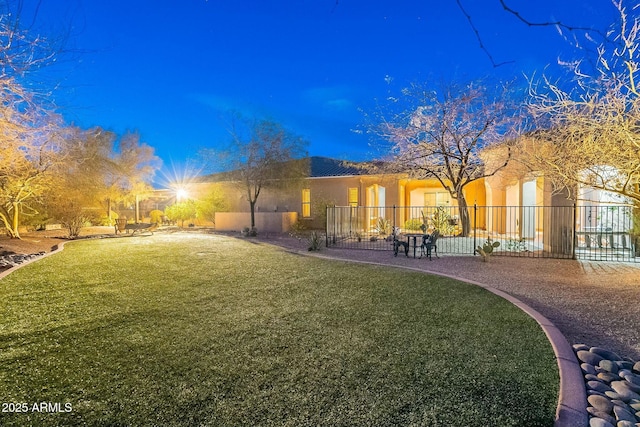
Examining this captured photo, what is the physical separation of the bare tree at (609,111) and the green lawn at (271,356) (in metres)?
3.03

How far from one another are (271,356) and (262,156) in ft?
55.4

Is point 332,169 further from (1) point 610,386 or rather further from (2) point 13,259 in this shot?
(1) point 610,386

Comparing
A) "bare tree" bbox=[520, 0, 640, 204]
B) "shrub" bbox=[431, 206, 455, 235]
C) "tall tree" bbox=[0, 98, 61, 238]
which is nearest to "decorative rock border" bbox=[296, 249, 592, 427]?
"bare tree" bbox=[520, 0, 640, 204]

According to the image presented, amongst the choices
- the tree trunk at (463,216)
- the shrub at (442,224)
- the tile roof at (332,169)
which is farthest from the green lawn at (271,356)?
the tile roof at (332,169)

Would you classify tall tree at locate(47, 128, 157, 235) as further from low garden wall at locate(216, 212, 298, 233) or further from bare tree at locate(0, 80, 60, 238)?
low garden wall at locate(216, 212, 298, 233)

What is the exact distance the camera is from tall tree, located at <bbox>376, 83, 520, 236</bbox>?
45.0 ft

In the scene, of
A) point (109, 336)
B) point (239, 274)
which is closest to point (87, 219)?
point (239, 274)

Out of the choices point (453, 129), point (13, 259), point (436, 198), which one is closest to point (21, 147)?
point (13, 259)

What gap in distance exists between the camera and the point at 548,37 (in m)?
3.95

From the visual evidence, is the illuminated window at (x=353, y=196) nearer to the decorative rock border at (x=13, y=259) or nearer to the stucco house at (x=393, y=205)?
the stucco house at (x=393, y=205)

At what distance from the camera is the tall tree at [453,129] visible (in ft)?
45.0

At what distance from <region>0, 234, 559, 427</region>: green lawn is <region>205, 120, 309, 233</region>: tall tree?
1352cm

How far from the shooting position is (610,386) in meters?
2.86

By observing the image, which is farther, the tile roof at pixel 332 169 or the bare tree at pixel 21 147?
the tile roof at pixel 332 169
